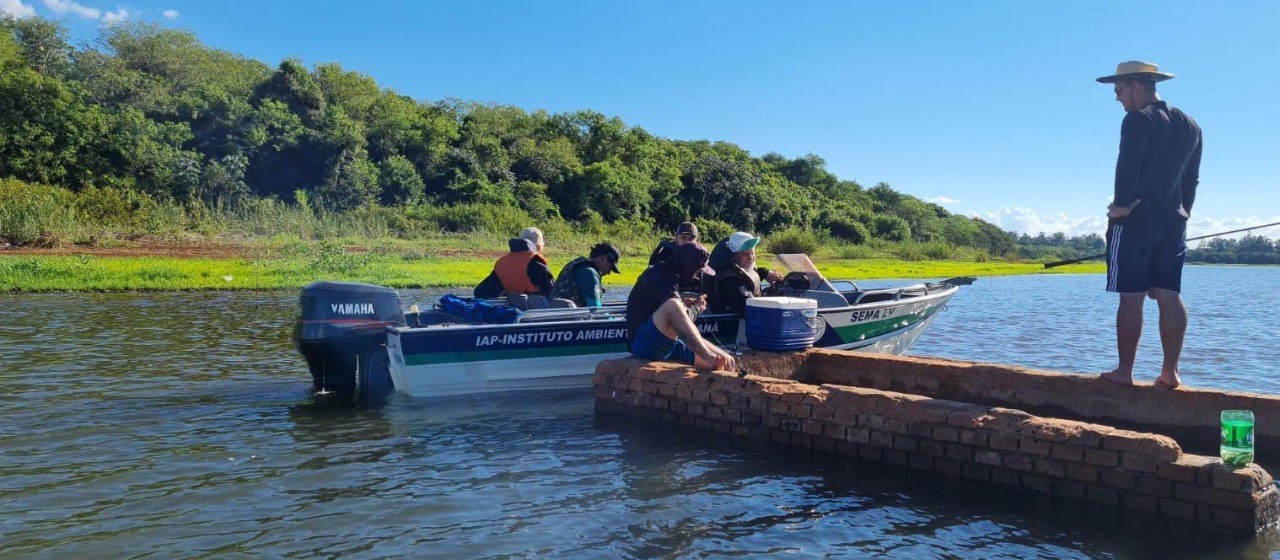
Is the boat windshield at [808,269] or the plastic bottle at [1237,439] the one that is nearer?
the plastic bottle at [1237,439]

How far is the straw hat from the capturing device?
6.38 meters

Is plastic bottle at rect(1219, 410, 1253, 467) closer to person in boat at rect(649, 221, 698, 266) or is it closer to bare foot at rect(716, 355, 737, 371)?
bare foot at rect(716, 355, 737, 371)

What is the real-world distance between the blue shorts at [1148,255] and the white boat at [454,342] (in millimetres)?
3411

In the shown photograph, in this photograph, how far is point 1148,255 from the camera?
633 cm

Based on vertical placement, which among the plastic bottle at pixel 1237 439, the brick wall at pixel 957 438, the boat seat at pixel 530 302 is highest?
the boat seat at pixel 530 302

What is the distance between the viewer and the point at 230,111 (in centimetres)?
4719

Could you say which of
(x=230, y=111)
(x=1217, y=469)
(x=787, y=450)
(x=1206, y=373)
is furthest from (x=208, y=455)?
(x=230, y=111)

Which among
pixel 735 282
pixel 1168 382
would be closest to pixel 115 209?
pixel 735 282

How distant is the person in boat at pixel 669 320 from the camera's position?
7973 mm

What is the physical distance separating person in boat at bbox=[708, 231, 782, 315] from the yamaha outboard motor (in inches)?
131

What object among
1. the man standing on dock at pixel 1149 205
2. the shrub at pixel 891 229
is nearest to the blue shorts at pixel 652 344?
the man standing on dock at pixel 1149 205

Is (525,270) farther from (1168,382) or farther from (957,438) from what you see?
(1168,382)

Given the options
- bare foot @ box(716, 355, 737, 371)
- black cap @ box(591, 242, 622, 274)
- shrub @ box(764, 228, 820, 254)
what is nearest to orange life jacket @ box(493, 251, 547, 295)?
black cap @ box(591, 242, 622, 274)

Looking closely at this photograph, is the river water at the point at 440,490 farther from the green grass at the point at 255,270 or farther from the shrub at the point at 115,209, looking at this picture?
the shrub at the point at 115,209
